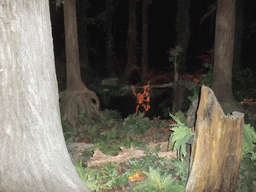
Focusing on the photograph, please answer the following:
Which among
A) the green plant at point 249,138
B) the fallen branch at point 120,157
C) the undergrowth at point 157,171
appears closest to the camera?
the undergrowth at point 157,171

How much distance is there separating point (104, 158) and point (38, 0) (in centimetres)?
313

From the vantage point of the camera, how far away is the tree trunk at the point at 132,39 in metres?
17.4

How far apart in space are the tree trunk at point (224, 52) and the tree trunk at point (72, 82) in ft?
15.8

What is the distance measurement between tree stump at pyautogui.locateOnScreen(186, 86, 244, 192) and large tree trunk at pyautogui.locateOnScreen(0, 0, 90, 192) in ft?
5.90

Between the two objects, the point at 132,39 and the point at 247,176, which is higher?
the point at 132,39

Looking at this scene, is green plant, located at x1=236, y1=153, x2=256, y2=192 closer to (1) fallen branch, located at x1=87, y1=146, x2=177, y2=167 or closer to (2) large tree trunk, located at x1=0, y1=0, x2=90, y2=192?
(1) fallen branch, located at x1=87, y1=146, x2=177, y2=167

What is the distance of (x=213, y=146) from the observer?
3.17 metres

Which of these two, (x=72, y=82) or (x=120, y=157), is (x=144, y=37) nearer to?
(x=72, y=82)

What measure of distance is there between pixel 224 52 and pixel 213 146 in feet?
15.8

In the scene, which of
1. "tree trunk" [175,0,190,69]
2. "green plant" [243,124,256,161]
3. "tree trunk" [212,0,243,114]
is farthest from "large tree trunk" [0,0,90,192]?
"tree trunk" [175,0,190,69]

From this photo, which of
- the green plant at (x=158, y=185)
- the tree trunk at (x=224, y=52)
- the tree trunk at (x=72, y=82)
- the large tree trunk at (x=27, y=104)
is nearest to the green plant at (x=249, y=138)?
the green plant at (x=158, y=185)

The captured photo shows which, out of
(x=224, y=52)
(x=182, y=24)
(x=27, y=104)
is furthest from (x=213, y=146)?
(x=182, y=24)

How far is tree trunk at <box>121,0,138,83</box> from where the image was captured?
17.4 meters

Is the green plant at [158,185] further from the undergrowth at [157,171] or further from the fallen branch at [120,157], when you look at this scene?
the fallen branch at [120,157]
